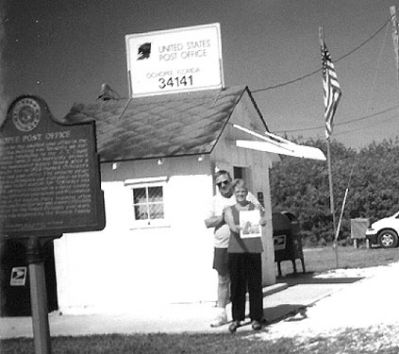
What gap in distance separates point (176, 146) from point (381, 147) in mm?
25541

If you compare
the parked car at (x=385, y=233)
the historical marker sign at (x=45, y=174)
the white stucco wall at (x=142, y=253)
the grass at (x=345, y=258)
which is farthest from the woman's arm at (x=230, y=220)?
the parked car at (x=385, y=233)

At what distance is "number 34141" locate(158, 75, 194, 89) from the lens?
13477mm

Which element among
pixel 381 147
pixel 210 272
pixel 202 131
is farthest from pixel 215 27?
pixel 381 147

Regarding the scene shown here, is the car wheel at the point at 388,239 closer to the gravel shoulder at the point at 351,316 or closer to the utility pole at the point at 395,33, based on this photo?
the utility pole at the point at 395,33

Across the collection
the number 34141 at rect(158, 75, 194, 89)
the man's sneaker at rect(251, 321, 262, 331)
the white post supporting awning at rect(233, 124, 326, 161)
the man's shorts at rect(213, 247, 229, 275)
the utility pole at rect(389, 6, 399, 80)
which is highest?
the utility pole at rect(389, 6, 399, 80)

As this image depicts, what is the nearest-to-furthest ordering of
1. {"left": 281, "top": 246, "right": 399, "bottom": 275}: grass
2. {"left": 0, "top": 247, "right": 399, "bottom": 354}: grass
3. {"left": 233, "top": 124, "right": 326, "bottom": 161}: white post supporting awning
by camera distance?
{"left": 0, "top": 247, "right": 399, "bottom": 354}: grass → {"left": 233, "top": 124, "right": 326, "bottom": 161}: white post supporting awning → {"left": 281, "top": 246, "right": 399, "bottom": 275}: grass

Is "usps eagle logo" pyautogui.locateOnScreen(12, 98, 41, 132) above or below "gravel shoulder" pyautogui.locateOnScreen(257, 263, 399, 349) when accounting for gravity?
above

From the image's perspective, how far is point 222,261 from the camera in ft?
33.3

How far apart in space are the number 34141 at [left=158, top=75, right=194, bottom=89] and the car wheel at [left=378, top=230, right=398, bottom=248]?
14.3 m

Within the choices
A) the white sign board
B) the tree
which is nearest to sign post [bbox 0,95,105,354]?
the white sign board

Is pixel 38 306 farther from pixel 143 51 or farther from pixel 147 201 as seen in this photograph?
pixel 143 51

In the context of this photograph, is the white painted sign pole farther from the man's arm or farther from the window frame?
the window frame

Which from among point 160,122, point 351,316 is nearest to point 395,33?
point 160,122

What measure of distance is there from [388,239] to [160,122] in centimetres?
1468
